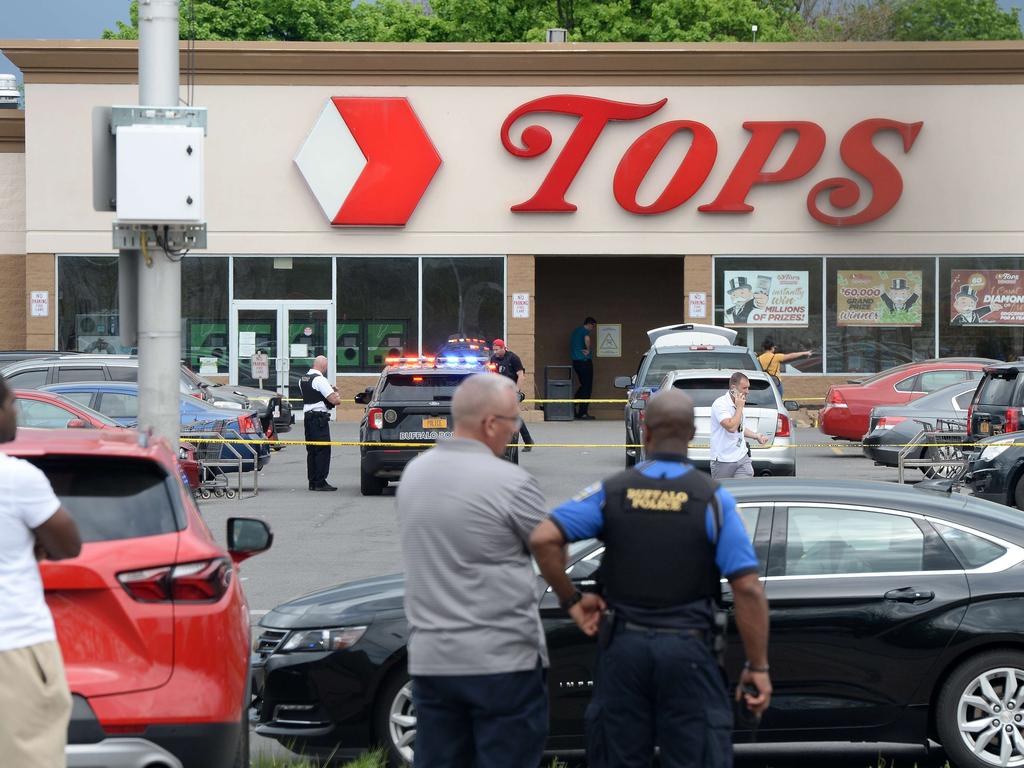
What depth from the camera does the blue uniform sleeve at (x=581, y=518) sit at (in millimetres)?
4855

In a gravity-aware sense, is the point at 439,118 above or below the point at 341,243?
above

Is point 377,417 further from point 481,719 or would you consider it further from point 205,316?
point 481,719

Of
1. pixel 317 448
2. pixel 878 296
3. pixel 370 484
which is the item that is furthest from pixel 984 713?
pixel 878 296

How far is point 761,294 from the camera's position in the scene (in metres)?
31.7

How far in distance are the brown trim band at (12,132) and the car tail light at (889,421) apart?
67.5 feet

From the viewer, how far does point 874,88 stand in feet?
103

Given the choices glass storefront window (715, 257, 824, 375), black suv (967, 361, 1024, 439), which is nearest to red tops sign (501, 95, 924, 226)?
glass storefront window (715, 257, 824, 375)

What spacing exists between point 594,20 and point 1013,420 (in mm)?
31418

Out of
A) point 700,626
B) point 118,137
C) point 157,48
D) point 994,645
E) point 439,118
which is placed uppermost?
point 439,118

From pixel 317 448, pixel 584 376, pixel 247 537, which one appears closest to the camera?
pixel 247 537

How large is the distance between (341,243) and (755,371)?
14.6 meters

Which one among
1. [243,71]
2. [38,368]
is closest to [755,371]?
[38,368]

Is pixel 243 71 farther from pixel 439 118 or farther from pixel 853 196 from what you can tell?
pixel 853 196

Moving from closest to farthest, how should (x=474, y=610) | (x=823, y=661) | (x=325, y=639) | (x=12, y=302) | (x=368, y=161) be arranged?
(x=474, y=610) < (x=823, y=661) < (x=325, y=639) < (x=368, y=161) < (x=12, y=302)
